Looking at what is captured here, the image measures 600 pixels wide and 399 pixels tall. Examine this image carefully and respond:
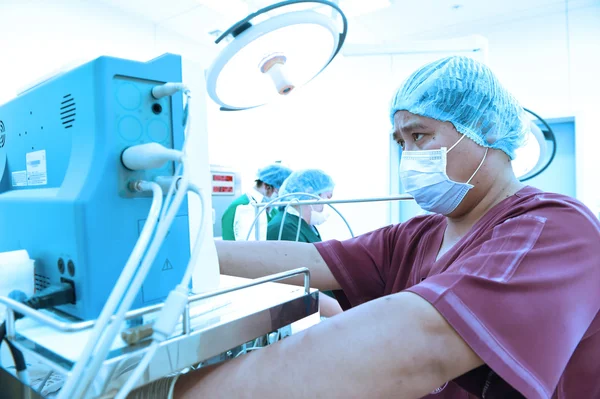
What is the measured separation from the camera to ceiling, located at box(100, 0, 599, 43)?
10.2 ft

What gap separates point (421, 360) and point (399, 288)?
497mm

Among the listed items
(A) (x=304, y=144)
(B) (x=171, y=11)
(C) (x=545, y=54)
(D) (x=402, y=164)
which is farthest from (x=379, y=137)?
(D) (x=402, y=164)

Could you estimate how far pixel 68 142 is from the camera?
1.77 ft

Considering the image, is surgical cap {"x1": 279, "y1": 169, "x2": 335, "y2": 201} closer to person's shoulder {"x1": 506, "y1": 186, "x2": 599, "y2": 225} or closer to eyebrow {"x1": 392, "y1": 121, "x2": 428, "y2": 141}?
eyebrow {"x1": 392, "y1": 121, "x2": 428, "y2": 141}

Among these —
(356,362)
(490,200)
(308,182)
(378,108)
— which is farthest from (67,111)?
(378,108)

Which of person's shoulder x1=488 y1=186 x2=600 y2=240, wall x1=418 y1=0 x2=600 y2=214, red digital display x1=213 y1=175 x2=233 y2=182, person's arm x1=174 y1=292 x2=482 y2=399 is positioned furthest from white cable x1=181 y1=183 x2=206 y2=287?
wall x1=418 y1=0 x2=600 y2=214

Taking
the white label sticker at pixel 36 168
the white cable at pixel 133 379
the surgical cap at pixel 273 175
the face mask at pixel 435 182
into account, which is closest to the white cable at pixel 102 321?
the white cable at pixel 133 379

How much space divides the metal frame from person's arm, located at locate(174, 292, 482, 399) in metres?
0.04

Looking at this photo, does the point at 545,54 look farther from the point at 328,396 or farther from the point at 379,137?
the point at 328,396

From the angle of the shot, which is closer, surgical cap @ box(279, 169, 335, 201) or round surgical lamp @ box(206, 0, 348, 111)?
round surgical lamp @ box(206, 0, 348, 111)

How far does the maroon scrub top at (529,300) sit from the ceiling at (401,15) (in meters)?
2.72

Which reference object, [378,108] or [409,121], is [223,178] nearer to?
[378,108]

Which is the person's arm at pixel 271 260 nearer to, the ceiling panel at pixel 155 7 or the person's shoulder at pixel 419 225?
the person's shoulder at pixel 419 225

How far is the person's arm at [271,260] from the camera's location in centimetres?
100
